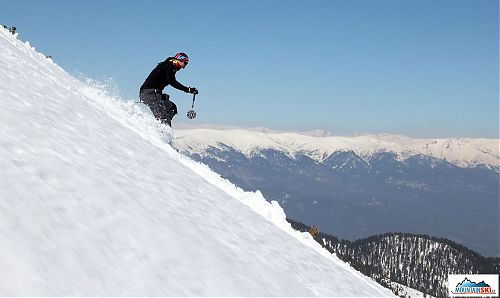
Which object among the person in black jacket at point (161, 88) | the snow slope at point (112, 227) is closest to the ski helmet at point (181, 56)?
the person in black jacket at point (161, 88)

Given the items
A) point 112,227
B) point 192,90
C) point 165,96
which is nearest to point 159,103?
point 165,96

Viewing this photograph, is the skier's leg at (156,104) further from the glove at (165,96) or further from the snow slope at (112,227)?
the snow slope at (112,227)

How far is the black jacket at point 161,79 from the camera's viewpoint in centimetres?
1858

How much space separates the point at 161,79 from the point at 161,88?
38cm

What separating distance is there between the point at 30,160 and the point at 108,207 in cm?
120

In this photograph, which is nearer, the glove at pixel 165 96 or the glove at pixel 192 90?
the glove at pixel 192 90

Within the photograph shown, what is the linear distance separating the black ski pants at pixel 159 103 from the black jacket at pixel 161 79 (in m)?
0.22

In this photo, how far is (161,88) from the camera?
18938 millimetres

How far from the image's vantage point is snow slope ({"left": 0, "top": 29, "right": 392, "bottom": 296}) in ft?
13.6

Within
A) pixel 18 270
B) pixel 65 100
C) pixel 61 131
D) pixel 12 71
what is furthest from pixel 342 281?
pixel 12 71

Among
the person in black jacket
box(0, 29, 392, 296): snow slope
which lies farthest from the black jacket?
box(0, 29, 392, 296): snow slope

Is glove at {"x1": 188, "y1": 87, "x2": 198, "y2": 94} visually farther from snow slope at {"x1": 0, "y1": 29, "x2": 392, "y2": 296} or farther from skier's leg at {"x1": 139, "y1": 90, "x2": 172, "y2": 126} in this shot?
snow slope at {"x1": 0, "y1": 29, "x2": 392, "y2": 296}

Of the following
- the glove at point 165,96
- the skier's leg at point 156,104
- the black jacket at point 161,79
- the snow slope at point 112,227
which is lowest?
the snow slope at point 112,227

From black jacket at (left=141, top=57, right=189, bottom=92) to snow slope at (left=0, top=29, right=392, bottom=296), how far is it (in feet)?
24.9
